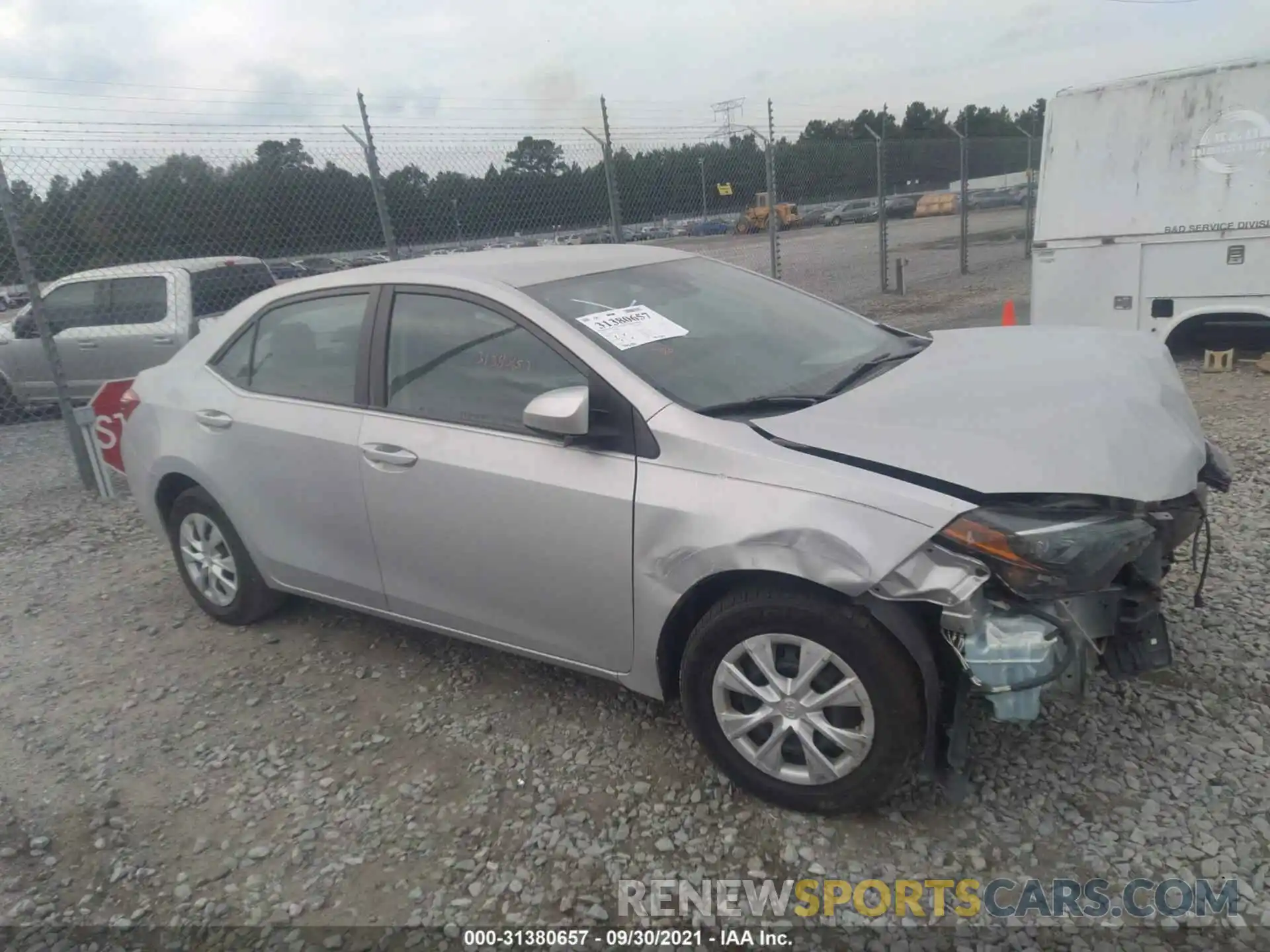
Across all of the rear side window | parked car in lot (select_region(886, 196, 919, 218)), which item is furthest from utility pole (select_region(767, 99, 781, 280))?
parked car in lot (select_region(886, 196, 919, 218))

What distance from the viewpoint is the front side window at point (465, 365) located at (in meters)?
3.14

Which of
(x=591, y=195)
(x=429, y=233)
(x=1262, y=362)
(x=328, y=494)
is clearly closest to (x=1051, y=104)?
(x=1262, y=362)

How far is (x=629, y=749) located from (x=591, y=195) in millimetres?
7195

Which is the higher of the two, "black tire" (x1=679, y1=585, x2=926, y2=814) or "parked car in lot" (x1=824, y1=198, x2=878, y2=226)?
"parked car in lot" (x1=824, y1=198, x2=878, y2=226)

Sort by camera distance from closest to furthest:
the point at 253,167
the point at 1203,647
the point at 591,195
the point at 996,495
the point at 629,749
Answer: the point at 996,495 → the point at 629,749 → the point at 1203,647 → the point at 253,167 → the point at 591,195

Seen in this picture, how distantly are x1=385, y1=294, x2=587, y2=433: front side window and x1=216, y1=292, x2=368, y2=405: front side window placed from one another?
0.25 meters

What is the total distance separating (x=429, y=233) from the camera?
8.48 metres

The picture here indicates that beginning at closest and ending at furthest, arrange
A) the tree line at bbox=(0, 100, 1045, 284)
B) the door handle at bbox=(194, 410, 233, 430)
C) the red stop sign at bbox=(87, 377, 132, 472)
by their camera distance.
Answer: the door handle at bbox=(194, 410, 233, 430) < the red stop sign at bbox=(87, 377, 132, 472) < the tree line at bbox=(0, 100, 1045, 284)

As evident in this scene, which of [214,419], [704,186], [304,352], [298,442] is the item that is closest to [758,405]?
[298,442]

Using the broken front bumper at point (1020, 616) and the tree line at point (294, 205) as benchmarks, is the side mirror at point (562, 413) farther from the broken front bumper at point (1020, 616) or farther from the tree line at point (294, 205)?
the tree line at point (294, 205)

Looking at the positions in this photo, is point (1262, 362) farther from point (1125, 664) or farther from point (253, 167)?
point (253, 167)

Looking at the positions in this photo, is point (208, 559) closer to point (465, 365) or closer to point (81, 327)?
point (465, 365)

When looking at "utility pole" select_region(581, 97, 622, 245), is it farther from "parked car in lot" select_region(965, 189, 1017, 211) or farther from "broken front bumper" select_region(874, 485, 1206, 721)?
"parked car in lot" select_region(965, 189, 1017, 211)

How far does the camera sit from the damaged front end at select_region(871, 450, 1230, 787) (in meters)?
2.37
